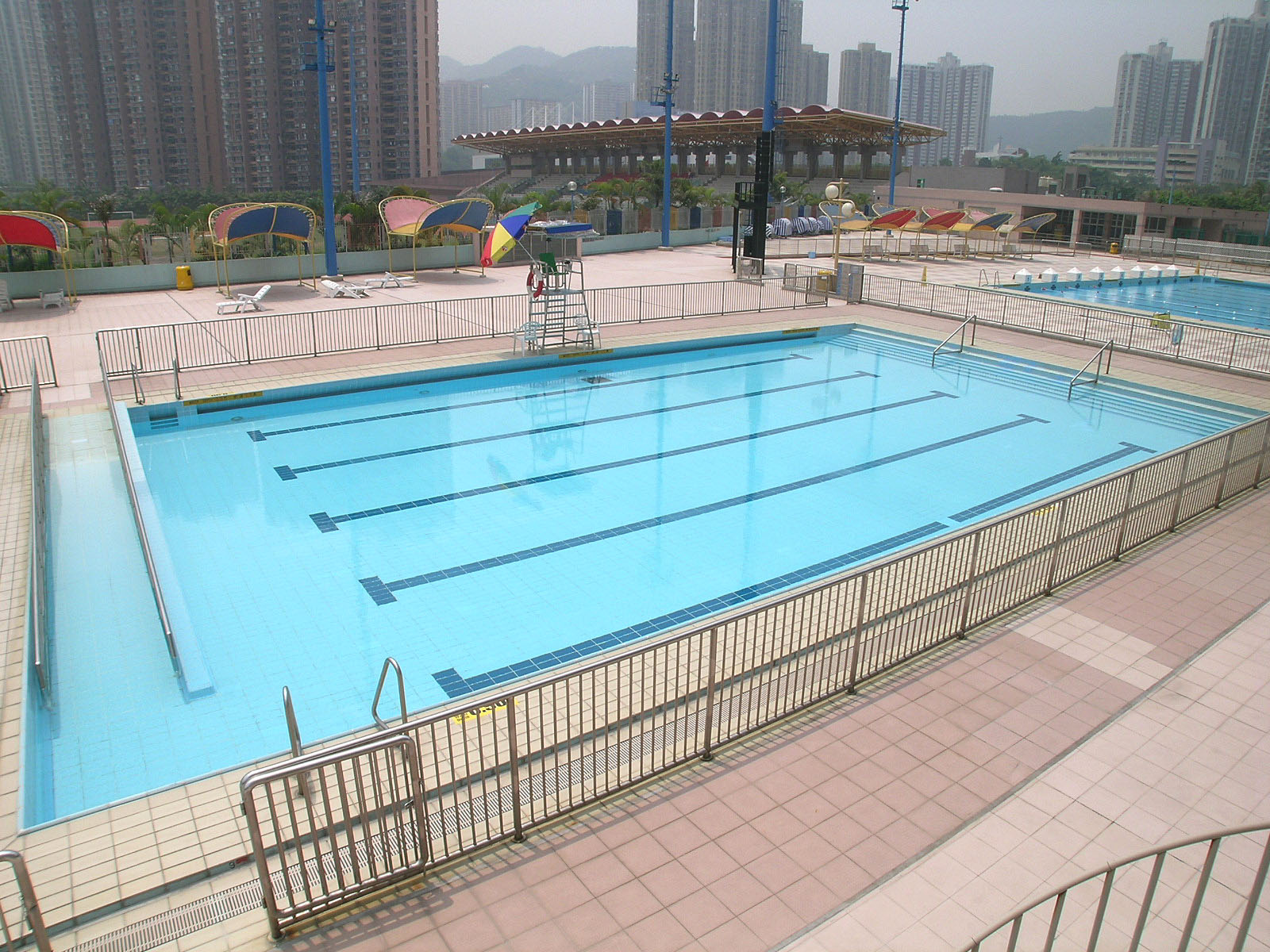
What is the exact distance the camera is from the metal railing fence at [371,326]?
15.3 metres

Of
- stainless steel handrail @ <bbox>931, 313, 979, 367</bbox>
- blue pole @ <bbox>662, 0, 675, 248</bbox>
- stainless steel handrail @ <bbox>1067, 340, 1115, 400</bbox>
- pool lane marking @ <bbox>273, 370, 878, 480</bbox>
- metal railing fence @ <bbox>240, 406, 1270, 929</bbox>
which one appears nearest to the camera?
metal railing fence @ <bbox>240, 406, 1270, 929</bbox>

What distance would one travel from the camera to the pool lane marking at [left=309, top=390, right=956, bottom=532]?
10.1 m

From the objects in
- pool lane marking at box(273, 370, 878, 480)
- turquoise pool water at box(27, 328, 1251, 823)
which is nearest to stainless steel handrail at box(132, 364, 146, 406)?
turquoise pool water at box(27, 328, 1251, 823)

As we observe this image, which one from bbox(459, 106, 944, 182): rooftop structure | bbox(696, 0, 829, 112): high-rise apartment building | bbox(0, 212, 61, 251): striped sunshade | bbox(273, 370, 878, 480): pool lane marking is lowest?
bbox(273, 370, 878, 480): pool lane marking

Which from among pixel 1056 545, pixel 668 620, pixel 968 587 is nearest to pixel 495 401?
pixel 668 620

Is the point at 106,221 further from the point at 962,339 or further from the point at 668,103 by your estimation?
the point at 962,339

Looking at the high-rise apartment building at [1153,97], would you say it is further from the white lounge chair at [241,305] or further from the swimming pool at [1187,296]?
the white lounge chair at [241,305]

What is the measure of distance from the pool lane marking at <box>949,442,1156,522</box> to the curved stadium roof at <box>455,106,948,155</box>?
39180 millimetres

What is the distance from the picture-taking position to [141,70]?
65125 mm

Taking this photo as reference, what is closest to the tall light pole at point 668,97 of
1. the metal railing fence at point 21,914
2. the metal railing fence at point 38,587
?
the metal railing fence at point 38,587

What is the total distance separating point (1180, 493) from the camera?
8.30 m

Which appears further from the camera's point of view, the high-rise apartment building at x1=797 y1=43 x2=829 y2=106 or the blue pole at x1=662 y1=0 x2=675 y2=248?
the high-rise apartment building at x1=797 y1=43 x2=829 y2=106

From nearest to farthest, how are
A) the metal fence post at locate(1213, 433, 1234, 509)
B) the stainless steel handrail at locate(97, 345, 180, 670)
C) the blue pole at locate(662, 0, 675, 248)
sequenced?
the stainless steel handrail at locate(97, 345, 180, 670)
the metal fence post at locate(1213, 433, 1234, 509)
the blue pole at locate(662, 0, 675, 248)

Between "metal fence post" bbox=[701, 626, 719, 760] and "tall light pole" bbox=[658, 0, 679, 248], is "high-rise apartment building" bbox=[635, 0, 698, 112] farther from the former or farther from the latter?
"metal fence post" bbox=[701, 626, 719, 760]
